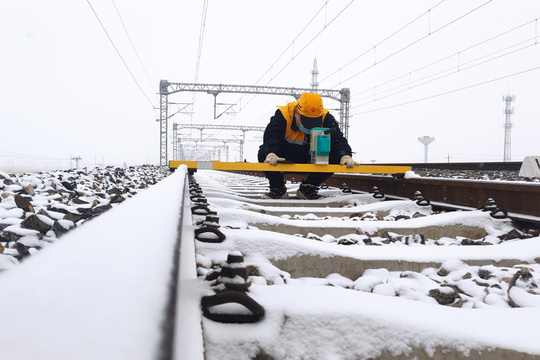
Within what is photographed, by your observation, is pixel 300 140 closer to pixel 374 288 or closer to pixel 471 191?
pixel 471 191

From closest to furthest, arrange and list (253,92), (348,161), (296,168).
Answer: (296,168) → (348,161) → (253,92)

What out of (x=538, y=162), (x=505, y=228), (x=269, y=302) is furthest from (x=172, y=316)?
(x=538, y=162)

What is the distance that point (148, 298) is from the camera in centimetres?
41

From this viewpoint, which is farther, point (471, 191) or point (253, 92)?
point (253, 92)

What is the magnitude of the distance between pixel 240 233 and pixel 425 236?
151cm

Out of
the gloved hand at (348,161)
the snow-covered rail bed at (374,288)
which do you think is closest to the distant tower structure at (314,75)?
the gloved hand at (348,161)

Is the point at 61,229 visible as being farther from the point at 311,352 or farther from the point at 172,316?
the point at 172,316

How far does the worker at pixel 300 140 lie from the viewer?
16.4 ft

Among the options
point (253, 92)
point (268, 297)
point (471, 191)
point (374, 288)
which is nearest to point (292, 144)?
point (471, 191)

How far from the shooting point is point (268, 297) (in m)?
1.00

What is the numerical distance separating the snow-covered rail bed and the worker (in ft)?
7.38

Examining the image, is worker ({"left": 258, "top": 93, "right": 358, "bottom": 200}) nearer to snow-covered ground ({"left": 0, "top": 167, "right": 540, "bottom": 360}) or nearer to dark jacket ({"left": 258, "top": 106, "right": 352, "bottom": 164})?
dark jacket ({"left": 258, "top": 106, "right": 352, "bottom": 164})

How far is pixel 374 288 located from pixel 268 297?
25.9 inches

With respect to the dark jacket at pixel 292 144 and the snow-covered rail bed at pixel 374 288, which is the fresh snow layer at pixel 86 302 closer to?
the snow-covered rail bed at pixel 374 288
